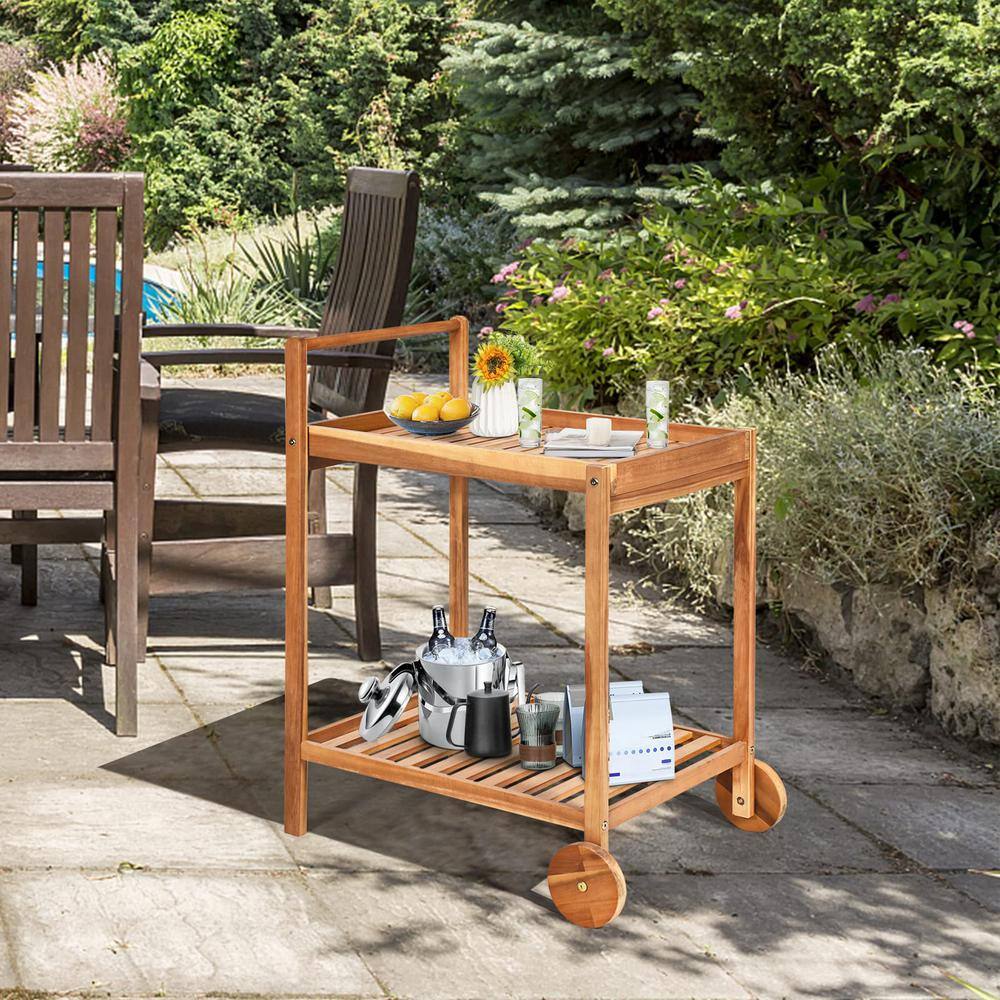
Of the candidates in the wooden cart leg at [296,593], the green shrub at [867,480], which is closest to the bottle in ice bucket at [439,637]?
the wooden cart leg at [296,593]

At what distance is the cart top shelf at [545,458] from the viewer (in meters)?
2.64

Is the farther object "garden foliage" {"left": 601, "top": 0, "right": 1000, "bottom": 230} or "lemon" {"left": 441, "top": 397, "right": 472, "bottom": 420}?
"garden foliage" {"left": 601, "top": 0, "right": 1000, "bottom": 230}

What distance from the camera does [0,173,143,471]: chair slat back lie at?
329 centimetres

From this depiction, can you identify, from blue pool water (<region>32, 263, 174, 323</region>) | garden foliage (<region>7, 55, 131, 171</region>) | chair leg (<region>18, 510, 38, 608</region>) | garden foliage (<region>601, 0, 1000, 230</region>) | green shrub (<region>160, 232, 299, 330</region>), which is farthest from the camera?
garden foliage (<region>7, 55, 131, 171</region>)

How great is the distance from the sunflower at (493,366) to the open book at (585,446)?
0.45 ft

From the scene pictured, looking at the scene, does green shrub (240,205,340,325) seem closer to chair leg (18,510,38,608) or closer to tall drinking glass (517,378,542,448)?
chair leg (18,510,38,608)

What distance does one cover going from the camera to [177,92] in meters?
18.1

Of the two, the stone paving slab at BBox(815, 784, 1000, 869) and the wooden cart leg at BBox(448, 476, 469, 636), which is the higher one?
the wooden cart leg at BBox(448, 476, 469, 636)

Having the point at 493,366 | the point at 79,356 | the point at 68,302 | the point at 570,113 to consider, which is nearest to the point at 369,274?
the point at 79,356

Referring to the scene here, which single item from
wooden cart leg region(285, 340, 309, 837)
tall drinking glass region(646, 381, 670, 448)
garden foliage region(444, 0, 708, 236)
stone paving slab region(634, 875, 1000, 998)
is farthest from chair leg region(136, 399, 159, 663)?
garden foliage region(444, 0, 708, 236)

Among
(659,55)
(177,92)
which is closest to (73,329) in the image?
(659,55)

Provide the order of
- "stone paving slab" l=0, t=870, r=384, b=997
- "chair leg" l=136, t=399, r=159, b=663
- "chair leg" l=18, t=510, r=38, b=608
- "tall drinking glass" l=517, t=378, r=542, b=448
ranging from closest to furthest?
"stone paving slab" l=0, t=870, r=384, b=997 → "tall drinking glass" l=517, t=378, r=542, b=448 → "chair leg" l=136, t=399, r=159, b=663 → "chair leg" l=18, t=510, r=38, b=608

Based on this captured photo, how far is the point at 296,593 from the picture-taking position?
295 cm

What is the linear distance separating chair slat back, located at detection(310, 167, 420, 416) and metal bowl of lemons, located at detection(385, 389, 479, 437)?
90 cm
